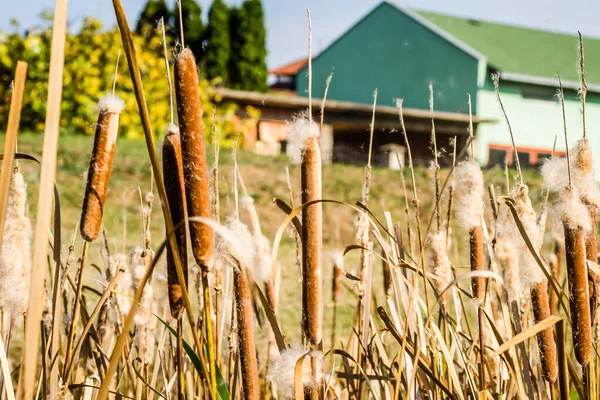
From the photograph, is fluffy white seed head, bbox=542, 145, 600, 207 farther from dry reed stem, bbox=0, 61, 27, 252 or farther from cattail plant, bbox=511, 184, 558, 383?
dry reed stem, bbox=0, 61, 27, 252

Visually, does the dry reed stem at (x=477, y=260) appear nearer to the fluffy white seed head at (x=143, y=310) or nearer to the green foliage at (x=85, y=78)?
the fluffy white seed head at (x=143, y=310)

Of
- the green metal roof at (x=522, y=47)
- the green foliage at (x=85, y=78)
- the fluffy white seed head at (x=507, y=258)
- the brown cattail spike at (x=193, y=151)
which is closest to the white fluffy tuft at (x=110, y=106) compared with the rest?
the brown cattail spike at (x=193, y=151)

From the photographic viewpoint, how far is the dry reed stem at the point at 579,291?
36.9 inches

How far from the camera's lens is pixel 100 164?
859 mm

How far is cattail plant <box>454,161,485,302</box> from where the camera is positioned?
3.78ft

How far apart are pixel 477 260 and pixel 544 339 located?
18 cm

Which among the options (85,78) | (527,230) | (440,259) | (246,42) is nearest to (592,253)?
(527,230)

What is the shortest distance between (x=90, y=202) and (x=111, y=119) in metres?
0.10

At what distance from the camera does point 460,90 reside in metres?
17.5

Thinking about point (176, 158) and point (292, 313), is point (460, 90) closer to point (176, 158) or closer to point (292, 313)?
point (292, 313)

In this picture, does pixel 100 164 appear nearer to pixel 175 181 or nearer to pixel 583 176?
pixel 175 181

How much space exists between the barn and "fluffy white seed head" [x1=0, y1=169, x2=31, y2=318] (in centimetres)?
1334

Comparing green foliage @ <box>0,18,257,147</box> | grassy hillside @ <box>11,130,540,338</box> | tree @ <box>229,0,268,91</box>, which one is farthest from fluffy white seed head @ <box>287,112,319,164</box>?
tree @ <box>229,0,268,91</box>

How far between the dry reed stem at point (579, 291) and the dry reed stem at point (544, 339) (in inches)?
2.1
